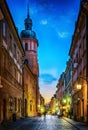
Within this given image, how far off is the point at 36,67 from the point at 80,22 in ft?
264

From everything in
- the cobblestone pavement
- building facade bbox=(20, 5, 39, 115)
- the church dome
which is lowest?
the cobblestone pavement

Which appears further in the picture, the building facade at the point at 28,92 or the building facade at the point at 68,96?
the building facade at the point at 28,92

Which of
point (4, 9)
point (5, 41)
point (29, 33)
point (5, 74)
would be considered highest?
point (29, 33)

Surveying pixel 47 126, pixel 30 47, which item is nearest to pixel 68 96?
pixel 47 126

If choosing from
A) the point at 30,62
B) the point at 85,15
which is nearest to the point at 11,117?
the point at 85,15

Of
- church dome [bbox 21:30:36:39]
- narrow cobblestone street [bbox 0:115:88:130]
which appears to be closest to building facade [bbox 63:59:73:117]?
narrow cobblestone street [bbox 0:115:88:130]

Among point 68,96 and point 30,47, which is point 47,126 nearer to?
point 68,96

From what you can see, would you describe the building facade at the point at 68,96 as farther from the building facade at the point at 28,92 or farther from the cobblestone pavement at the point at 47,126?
the cobblestone pavement at the point at 47,126

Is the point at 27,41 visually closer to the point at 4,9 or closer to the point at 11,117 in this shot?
the point at 11,117

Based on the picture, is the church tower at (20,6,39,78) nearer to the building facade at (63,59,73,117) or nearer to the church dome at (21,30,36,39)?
the church dome at (21,30,36,39)

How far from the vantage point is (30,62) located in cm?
12606

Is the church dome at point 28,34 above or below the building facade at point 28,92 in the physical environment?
above

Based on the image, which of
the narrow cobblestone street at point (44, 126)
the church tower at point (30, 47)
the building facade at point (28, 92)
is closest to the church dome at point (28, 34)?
the church tower at point (30, 47)

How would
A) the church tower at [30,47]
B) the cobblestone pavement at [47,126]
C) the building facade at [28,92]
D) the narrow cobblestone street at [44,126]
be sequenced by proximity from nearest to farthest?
1. the narrow cobblestone street at [44,126]
2. the cobblestone pavement at [47,126]
3. the building facade at [28,92]
4. the church tower at [30,47]
